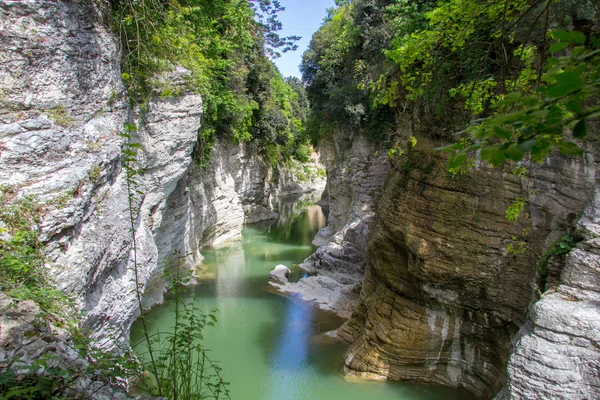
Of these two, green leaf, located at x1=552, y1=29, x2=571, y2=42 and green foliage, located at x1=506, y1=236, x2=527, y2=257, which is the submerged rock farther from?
green leaf, located at x1=552, y1=29, x2=571, y2=42

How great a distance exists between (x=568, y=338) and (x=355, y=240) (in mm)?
9141

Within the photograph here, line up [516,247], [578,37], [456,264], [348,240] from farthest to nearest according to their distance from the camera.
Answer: [348,240], [456,264], [516,247], [578,37]

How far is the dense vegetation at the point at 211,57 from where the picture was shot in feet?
22.0

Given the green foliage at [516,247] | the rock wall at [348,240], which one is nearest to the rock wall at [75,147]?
the green foliage at [516,247]

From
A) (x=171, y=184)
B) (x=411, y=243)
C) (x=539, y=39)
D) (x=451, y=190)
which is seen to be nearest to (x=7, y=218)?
(x=171, y=184)

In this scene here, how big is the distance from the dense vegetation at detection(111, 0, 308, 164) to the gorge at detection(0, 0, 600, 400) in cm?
29

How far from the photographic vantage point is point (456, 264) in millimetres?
6824

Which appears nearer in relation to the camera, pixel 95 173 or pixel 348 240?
pixel 95 173

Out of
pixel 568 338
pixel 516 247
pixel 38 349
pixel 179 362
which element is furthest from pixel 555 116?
pixel 516 247

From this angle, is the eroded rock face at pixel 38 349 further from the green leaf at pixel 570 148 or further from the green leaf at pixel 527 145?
the green leaf at pixel 570 148

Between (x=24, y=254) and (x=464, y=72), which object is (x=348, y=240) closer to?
(x=464, y=72)

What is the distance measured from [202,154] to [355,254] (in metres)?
6.84

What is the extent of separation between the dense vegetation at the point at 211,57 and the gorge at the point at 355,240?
289 mm

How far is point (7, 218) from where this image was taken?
389 centimetres
